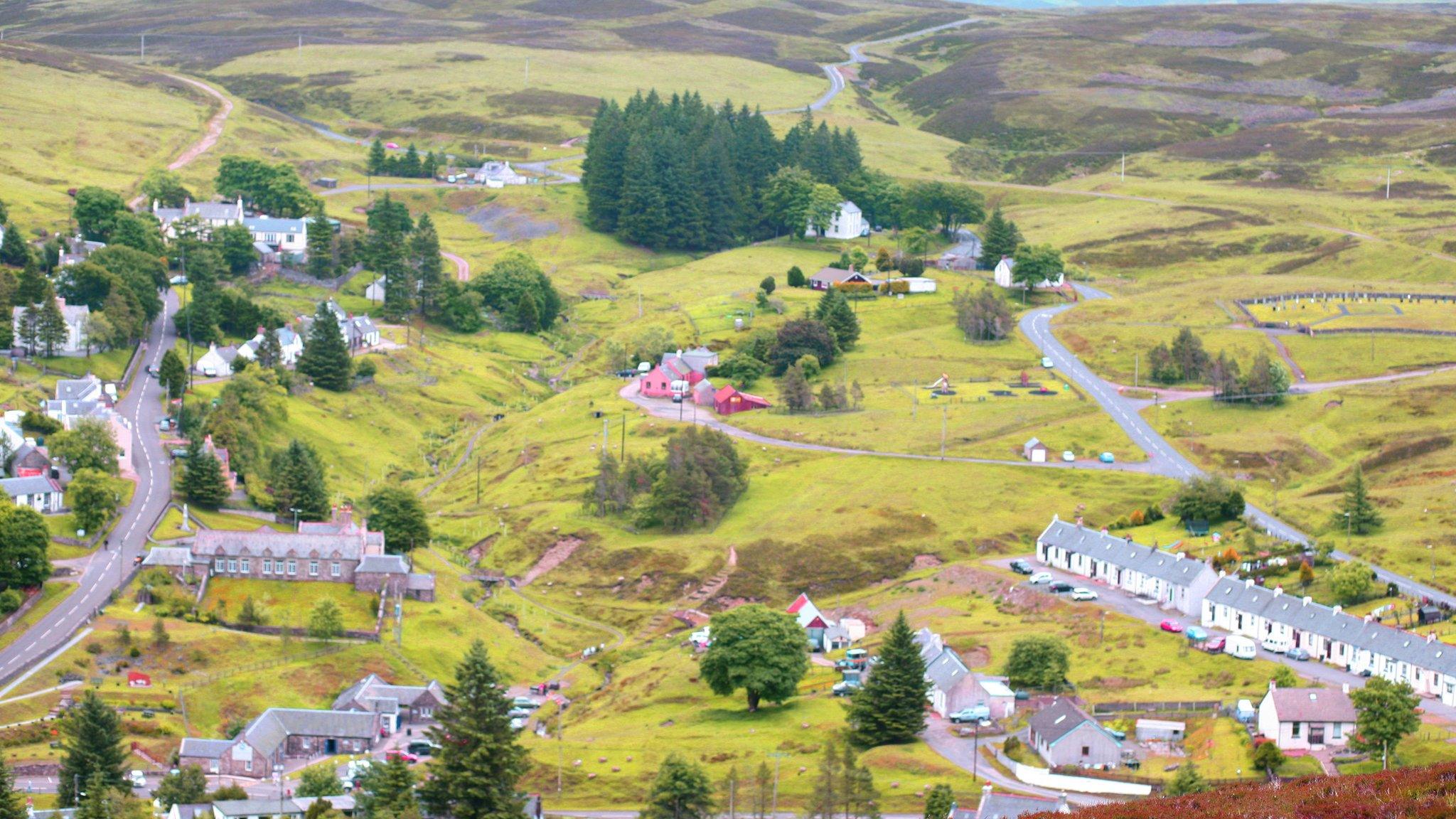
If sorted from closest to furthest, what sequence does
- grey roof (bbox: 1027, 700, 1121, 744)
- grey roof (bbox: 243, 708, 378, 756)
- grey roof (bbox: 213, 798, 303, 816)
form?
grey roof (bbox: 213, 798, 303, 816), grey roof (bbox: 1027, 700, 1121, 744), grey roof (bbox: 243, 708, 378, 756)

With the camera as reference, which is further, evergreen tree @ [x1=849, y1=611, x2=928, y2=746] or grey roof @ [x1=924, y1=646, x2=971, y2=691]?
grey roof @ [x1=924, y1=646, x2=971, y2=691]

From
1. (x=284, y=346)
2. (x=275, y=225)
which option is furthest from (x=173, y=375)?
(x=275, y=225)

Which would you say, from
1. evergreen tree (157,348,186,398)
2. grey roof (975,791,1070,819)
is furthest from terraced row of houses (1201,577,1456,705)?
evergreen tree (157,348,186,398)

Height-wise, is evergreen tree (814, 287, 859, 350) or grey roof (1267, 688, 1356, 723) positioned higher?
grey roof (1267, 688, 1356, 723)

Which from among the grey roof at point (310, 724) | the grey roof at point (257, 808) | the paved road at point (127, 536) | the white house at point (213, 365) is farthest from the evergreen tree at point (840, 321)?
the grey roof at point (257, 808)

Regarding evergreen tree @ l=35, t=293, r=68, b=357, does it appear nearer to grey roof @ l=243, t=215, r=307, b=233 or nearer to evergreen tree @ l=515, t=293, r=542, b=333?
grey roof @ l=243, t=215, r=307, b=233

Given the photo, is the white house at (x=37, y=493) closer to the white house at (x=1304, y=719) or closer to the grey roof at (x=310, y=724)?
the grey roof at (x=310, y=724)

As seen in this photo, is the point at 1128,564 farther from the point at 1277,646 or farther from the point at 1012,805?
the point at 1012,805
